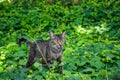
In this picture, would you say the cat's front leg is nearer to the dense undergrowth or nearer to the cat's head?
the dense undergrowth

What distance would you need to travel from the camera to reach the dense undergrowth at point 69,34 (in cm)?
620

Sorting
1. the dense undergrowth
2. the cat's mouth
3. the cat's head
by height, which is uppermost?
the cat's head

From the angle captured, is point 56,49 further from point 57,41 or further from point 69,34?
point 69,34

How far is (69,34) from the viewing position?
32.6 feet

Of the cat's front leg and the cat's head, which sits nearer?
the cat's head

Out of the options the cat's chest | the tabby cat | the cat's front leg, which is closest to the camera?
the tabby cat

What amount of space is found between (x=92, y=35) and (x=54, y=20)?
8.14ft

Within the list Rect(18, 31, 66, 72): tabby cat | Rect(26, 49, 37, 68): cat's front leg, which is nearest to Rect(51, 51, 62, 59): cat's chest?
Rect(18, 31, 66, 72): tabby cat

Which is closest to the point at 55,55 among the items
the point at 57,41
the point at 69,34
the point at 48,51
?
the point at 48,51

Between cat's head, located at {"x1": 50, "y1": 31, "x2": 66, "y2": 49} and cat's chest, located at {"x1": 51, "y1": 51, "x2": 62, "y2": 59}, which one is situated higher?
cat's head, located at {"x1": 50, "y1": 31, "x2": 66, "y2": 49}

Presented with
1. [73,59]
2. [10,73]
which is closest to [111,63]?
[73,59]

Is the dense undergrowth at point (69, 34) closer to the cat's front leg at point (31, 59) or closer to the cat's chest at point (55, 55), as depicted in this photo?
the cat's front leg at point (31, 59)

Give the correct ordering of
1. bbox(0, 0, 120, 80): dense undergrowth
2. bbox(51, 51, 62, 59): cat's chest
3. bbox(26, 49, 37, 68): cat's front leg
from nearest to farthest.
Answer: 1. bbox(0, 0, 120, 80): dense undergrowth
2. bbox(51, 51, 62, 59): cat's chest
3. bbox(26, 49, 37, 68): cat's front leg

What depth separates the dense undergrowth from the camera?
20.3ft
